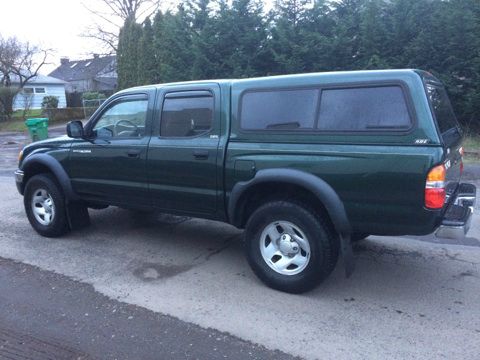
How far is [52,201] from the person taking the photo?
5.84 m

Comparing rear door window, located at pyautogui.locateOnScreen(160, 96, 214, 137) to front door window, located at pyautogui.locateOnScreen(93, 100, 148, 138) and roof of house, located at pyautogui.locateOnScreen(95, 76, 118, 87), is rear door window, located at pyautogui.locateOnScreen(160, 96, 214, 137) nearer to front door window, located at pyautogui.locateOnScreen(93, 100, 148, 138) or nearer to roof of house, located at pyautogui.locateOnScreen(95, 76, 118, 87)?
front door window, located at pyautogui.locateOnScreen(93, 100, 148, 138)

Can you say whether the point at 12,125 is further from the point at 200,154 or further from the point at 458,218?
the point at 458,218

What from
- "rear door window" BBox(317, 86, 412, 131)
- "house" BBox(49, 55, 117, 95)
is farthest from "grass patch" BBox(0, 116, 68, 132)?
"rear door window" BBox(317, 86, 412, 131)

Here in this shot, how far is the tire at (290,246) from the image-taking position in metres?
4.03

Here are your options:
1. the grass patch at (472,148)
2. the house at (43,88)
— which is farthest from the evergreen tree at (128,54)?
the house at (43,88)

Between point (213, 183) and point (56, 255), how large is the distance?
2135 mm

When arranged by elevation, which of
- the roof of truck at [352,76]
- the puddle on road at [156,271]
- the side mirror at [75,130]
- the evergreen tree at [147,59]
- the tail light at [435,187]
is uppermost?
the evergreen tree at [147,59]

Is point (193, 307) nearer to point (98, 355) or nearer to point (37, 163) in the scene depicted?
point (98, 355)

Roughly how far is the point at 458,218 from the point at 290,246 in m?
1.40

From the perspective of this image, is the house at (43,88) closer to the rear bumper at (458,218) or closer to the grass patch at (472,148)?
the grass patch at (472,148)

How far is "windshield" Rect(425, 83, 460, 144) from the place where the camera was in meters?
3.83

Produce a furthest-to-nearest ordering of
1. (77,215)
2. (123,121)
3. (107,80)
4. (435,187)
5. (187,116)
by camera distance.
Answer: (107,80) < (77,215) < (123,121) < (187,116) < (435,187)

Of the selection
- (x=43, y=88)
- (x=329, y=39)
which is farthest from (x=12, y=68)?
(x=329, y=39)

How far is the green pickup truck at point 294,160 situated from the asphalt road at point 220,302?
0.42 metres
